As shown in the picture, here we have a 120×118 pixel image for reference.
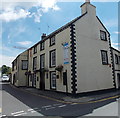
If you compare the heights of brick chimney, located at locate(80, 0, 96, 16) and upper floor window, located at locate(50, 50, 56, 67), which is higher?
brick chimney, located at locate(80, 0, 96, 16)

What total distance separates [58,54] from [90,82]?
4.80m

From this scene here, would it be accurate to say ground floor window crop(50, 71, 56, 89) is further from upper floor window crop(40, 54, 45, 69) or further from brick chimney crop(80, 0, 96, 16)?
brick chimney crop(80, 0, 96, 16)

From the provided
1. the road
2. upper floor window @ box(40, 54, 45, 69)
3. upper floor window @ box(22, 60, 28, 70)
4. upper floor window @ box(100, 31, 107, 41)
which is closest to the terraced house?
upper floor window @ box(100, 31, 107, 41)

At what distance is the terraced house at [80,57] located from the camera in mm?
10961

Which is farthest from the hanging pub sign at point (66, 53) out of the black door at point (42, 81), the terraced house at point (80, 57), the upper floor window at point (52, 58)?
the black door at point (42, 81)

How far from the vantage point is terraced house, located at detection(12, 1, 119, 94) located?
1096cm

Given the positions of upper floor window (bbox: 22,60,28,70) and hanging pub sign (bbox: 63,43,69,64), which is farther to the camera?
upper floor window (bbox: 22,60,28,70)

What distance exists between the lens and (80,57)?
37.0 ft

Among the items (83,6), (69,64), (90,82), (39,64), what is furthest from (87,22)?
(39,64)

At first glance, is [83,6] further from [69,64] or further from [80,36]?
[69,64]

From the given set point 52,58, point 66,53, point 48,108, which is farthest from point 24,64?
point 48,108

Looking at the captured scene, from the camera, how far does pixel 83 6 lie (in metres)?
13.5

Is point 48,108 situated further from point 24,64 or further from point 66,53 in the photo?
point 24,64

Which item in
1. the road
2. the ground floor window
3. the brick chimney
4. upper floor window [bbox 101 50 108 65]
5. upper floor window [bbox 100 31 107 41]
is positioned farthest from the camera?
upper floor window [bbox 100 31 107 41]
